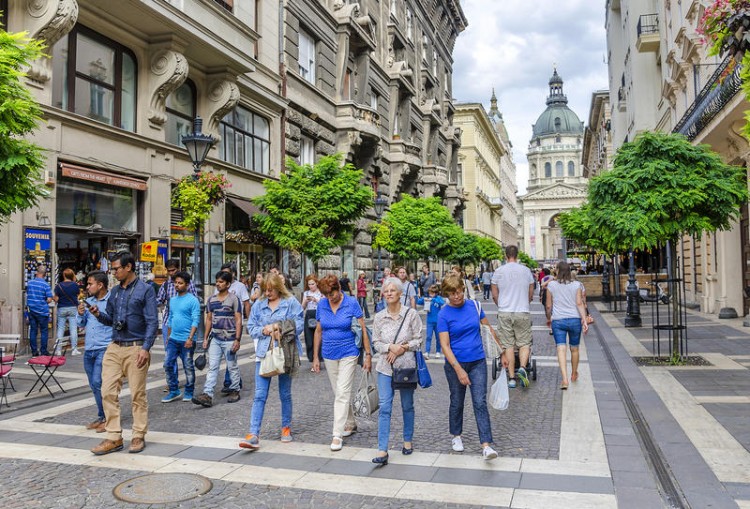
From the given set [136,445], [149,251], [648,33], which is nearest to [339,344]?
[136,445]

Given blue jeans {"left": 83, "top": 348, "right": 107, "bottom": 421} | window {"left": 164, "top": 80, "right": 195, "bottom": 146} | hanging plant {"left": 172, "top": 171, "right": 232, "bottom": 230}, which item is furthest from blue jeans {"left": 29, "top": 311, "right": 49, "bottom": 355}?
window {"left": 164, "top": 80, "right": 195, "bottom": 146}

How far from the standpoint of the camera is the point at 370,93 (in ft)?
105

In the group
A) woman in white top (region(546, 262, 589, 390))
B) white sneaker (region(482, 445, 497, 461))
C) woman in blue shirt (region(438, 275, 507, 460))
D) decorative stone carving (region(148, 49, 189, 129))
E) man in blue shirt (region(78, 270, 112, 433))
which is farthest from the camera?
decorative stone carving (region(148, 49, 189, 129))

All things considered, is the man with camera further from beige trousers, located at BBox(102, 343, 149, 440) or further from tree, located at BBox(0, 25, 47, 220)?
tree, located at BBox(0, 25, 47, 220)

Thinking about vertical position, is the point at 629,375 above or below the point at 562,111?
below

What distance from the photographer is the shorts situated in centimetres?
930

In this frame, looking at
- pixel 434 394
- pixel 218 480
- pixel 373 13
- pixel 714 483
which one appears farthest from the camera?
pixel 373 13

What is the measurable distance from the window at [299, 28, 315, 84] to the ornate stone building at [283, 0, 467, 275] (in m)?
0.04

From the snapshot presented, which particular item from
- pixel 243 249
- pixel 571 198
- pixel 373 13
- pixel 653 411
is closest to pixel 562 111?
pixel 571 198

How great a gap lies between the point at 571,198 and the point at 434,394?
477 ft

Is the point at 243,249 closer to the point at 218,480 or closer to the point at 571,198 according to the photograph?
the point at 218,480

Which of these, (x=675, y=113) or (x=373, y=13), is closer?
(x=675, y=113)

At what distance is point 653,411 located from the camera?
7547 mm

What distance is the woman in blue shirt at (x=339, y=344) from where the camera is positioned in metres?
6.41
